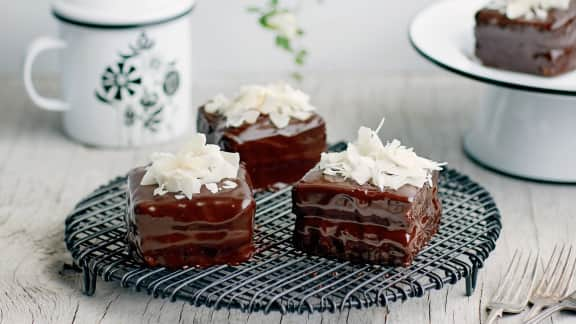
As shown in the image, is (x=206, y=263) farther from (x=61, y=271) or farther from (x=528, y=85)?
(x=528, y=85)

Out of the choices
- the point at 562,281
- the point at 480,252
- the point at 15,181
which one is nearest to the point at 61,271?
the point at 15,181

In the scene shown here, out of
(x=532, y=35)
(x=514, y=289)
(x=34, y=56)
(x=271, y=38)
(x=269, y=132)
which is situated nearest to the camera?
(x=514, y=289)

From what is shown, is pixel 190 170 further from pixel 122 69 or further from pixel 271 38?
pixel 271 38

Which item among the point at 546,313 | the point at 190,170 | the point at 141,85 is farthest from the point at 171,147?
the point at 546,313

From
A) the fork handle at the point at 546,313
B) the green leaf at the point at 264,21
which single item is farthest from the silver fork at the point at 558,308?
the green leaf at the point at 264,21

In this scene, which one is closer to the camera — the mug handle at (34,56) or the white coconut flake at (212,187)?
the white coconut flake at (212,187)

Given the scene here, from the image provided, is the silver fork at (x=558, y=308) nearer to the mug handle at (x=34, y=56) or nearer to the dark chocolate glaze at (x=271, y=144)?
the dark chocolate glaze at (x=271, y=144)
